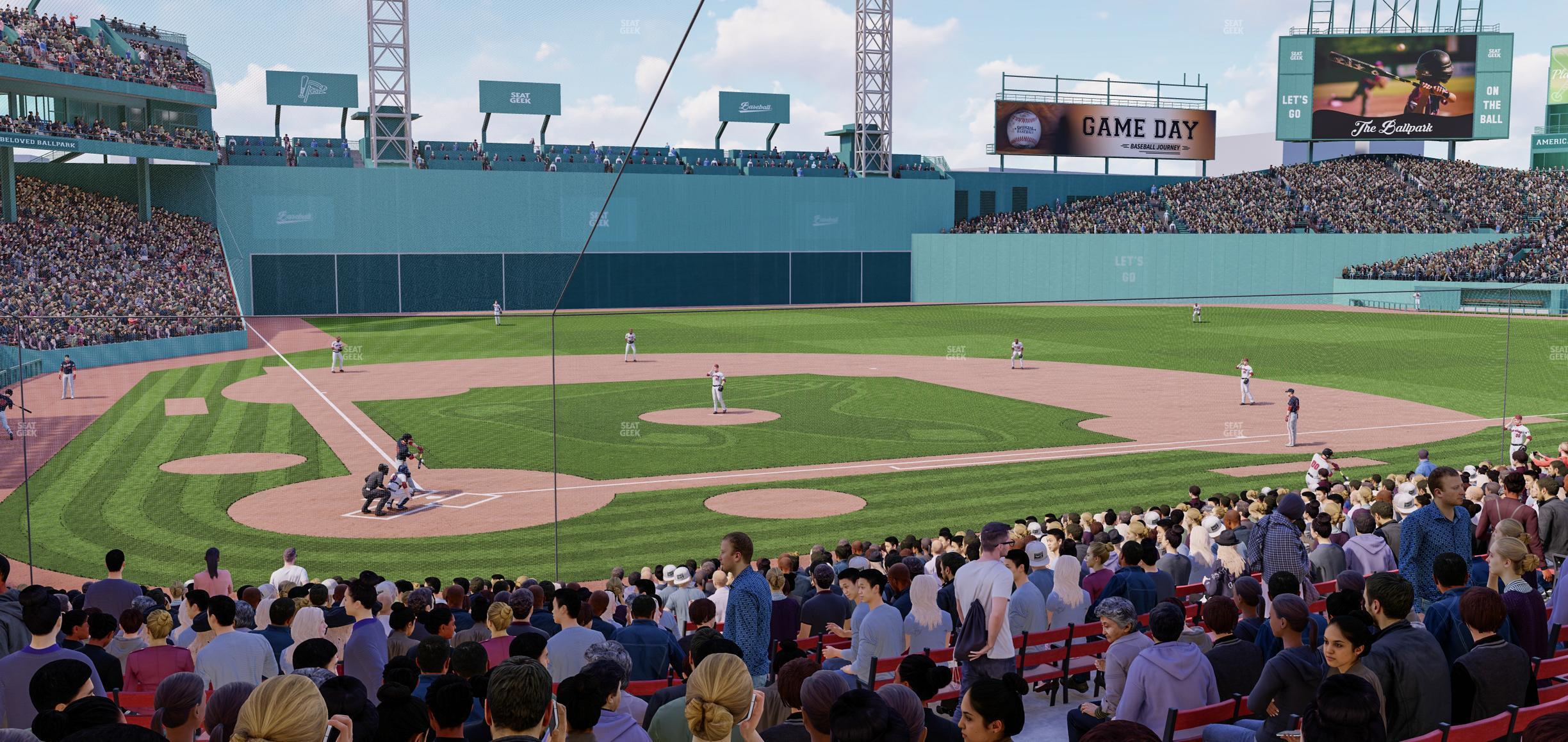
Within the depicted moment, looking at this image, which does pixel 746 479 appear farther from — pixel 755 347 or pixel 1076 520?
pixel 755 347

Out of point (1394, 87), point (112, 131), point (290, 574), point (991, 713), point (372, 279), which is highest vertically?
point (1394, 87)

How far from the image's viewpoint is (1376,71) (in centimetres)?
7100

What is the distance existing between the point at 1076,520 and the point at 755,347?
1380 inches

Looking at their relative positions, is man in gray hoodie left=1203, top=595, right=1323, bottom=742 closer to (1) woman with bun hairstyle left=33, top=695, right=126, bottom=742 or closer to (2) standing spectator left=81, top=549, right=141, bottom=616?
(1) woman with bun hairstyle left=33, top=695, right=126, bottom=742

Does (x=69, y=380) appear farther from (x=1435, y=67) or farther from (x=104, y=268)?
(x=1435, y=67)

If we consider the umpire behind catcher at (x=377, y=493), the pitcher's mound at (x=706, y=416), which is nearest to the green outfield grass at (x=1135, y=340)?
the pitcher's mound at (x=706, y=416)

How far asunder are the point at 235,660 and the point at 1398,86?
7712 centimetres

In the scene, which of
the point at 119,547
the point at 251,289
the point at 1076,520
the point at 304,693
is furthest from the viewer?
the point at 251,289

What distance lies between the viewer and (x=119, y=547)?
17.9 metres

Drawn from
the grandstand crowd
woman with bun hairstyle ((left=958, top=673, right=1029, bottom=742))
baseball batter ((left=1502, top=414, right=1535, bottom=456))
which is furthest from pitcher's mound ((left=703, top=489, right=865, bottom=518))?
woman with bun hairstyle ((left=958, top=673, right=1029, bottom=742))

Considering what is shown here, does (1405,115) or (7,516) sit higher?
(1405,115)

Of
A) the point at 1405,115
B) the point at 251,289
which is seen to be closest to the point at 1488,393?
the point at 1405,115

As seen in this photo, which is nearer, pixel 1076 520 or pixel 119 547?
pixel 1076 520

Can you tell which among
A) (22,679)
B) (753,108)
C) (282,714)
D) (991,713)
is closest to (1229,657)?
(991,713)
